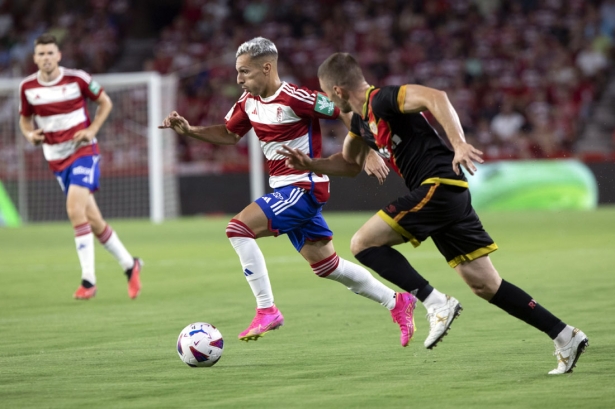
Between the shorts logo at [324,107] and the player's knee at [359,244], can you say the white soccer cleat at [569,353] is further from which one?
the shorts logo at [324,107]

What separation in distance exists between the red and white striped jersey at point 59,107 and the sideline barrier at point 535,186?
1217 centimetres

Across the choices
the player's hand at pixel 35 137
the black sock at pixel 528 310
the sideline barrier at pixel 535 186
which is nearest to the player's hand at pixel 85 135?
the player's hand at pixel 35 137

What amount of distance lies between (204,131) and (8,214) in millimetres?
16450

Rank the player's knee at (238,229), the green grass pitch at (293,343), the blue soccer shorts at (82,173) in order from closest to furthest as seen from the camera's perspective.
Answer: the green grass pitch at (293,343) < the player's knee at (238,229) < the blue soccer shorts at (82,173)

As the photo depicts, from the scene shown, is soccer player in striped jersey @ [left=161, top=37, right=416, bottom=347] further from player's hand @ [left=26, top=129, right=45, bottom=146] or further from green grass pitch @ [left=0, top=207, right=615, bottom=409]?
player's hand @ [left=26, top=129, right=45, bottom=146]

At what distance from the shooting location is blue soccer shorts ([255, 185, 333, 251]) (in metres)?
6.56

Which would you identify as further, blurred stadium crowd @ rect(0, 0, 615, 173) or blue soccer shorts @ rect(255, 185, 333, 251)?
blurred stadium crowd @ rect(0, 0, 615, 173)

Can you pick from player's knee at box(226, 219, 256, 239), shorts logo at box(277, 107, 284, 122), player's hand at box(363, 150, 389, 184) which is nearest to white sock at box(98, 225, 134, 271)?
player's knee at box(226, 219, 256, 239)

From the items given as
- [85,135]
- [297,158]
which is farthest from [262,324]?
[85,135]

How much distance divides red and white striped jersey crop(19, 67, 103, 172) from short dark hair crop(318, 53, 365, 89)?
188 inches

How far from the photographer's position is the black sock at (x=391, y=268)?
18.4ft

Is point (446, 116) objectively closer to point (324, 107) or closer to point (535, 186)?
point (324, 107)

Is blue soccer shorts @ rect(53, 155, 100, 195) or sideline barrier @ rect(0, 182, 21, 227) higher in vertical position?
blue soccer shorts @ rect(53, 155, 100, 195)

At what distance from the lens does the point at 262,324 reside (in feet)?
21.2
